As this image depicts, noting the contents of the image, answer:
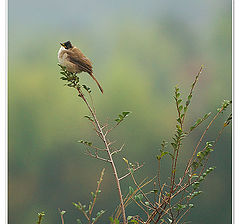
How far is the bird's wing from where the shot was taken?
5.28ft

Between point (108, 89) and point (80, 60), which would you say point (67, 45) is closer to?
point (80, 60)

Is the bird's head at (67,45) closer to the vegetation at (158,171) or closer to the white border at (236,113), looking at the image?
the vegetation at (158,171)

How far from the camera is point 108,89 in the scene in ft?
5.58

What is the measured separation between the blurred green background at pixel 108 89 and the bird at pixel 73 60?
3cm

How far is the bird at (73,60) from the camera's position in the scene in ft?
5.23

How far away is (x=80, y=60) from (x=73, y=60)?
1.5 inches

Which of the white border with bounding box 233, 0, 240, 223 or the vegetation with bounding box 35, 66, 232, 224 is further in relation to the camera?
the white border with bounding box 233, 0, 240, 223

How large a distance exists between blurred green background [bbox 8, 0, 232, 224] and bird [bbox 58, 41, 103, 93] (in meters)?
0.03

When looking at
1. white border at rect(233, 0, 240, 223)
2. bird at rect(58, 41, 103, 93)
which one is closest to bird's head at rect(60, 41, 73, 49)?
bird at rect(58, 41, 103, 93)

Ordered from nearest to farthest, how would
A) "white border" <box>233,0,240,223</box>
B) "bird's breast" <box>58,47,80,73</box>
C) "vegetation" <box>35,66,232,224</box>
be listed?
"vegetation" <box>35,66,232,224</box> → "bird's breast" <box>58,47,80,73</box> → "white border" <box>233,0,240,223</box>

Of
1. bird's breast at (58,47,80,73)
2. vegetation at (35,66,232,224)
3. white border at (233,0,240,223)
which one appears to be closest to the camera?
vegetation at (35,66,232,224)
